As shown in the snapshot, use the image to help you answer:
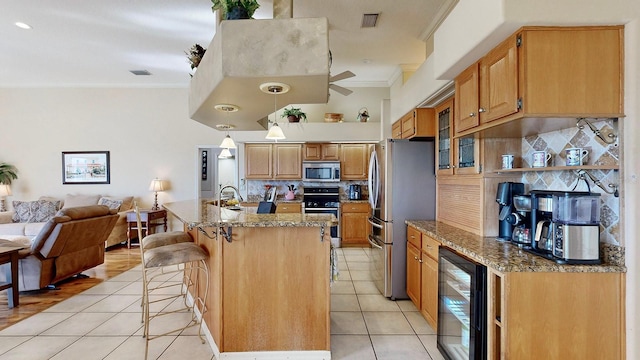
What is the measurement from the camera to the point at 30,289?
3320 millimetres

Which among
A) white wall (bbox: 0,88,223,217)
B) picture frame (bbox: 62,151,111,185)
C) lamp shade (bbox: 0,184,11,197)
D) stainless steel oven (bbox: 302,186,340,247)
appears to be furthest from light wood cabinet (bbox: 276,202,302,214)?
lamp shade (bbox: 0,184,11,197)

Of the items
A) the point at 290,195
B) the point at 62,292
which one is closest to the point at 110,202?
the point at 62,292

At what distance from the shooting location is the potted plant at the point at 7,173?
19.7ft

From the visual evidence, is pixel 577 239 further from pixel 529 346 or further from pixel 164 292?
pixel 164 292

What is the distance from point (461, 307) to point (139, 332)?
2568 millimetres

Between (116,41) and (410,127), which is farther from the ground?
(116,41)

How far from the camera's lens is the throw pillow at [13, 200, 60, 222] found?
532cm

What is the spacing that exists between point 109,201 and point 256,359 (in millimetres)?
5169

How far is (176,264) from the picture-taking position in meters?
2.33

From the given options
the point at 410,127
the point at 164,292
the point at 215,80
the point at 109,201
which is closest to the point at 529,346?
the point at 410,127

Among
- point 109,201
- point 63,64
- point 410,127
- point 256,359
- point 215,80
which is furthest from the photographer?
point 109,201

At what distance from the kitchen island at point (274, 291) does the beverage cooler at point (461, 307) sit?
829mm

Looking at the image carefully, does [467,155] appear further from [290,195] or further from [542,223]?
[290,195]

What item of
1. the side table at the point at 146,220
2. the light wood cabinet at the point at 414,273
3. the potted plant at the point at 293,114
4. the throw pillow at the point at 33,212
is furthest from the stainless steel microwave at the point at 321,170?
the throw pillow at the point at 33,212
